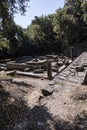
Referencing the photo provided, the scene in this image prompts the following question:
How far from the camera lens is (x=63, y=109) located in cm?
856

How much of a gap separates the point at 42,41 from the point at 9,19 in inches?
1196

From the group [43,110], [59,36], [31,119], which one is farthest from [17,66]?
[59,36]

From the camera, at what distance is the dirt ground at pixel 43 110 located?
7.28 metres

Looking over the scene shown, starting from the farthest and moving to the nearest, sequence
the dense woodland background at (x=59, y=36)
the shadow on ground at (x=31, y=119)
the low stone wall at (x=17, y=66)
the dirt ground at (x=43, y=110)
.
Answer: the dense woodland background at (x=59, y=36), the low stone wall at (x=17, y=66), the dirt ground at (x=43, y=110), the shadow on ground at (x=31, y=119)

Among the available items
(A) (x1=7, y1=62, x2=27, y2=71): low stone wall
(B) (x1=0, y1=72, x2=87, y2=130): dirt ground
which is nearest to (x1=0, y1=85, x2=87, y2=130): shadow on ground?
(B) (x1=0, y1=72, x2=87, y2=130): dirt ground

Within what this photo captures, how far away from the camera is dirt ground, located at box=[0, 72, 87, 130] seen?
287 inches

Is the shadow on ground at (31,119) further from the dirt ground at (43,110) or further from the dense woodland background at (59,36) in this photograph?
the dense woodland background at (59,36)

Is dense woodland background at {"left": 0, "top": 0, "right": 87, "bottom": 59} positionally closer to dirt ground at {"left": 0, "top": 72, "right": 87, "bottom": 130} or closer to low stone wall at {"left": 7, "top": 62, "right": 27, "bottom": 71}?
low stone wall at {"left": 7, "top": 62, "right": 27, "bottom": 71}

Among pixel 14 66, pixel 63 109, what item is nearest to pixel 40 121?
pixel 63 109

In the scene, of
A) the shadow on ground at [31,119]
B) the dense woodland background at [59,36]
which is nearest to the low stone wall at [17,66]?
the dense woodland background at [59,36]

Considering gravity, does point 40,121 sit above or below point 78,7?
below

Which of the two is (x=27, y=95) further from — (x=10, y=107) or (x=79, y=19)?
(x=79, y=19)

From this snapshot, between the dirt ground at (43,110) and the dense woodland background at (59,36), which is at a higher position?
the dense woodland background at (59,36)

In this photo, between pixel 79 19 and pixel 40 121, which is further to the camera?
pixel 79 19
